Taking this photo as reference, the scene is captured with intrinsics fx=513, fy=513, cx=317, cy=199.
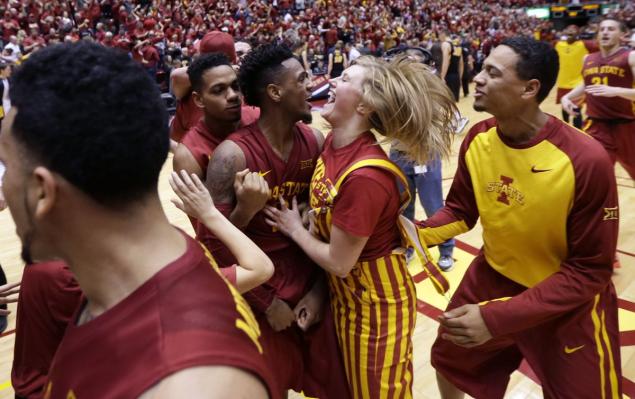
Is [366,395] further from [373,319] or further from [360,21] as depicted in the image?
[360,21]

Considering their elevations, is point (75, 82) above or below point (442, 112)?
above

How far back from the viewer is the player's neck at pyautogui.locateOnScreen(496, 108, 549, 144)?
2037 millimetres

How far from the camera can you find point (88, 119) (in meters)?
0.85

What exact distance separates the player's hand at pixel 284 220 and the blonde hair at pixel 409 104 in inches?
18.9

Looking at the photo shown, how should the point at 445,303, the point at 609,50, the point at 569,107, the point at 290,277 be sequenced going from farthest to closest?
the point at 609,50, the point at 569,107, the point at 445,303, the point at 290,277

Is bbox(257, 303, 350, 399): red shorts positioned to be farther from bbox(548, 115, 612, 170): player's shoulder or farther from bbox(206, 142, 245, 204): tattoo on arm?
bbox(548, 115, 612, 170): player's shoulder

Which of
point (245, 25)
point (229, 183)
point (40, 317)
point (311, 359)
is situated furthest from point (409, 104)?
point (245, 25)

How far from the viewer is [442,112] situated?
210 centimetres

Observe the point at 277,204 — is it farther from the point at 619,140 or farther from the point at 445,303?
the point at 619,140

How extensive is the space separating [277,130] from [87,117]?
1256mm

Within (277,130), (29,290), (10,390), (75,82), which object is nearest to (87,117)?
(75,82)

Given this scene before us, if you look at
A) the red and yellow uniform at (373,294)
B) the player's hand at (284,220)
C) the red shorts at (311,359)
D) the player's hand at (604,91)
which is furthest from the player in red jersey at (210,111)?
the player's hand at (604,91)

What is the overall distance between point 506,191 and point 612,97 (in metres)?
3.02

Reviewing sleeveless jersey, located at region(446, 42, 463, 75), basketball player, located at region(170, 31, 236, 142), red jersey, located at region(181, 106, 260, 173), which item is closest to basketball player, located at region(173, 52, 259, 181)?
red jersey, located at region(181, 106, 260, 173)
